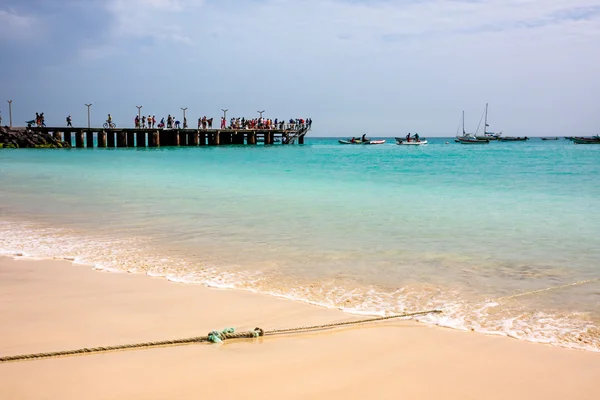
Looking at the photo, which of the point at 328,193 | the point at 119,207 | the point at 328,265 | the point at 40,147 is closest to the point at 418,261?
the point at 328,265

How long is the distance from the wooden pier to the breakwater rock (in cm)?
96

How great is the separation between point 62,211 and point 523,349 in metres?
9.50

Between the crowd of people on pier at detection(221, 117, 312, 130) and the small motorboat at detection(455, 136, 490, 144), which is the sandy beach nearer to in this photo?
the crowd of people on pier at detection(221, 117, 312, 130)

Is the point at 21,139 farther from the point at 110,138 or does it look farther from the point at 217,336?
the point at 217,336

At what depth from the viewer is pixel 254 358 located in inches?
134

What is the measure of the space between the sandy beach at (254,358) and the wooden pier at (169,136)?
48.6 m

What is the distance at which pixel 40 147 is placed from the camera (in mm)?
47188

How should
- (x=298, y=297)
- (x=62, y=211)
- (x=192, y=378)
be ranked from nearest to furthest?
(x=192, y=378) → (x=298, y=297) → (x=62, y=211)

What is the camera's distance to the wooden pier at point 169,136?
50.2 metres

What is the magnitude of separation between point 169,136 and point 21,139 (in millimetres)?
14413

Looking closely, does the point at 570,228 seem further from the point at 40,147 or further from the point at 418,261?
the point at 40,147

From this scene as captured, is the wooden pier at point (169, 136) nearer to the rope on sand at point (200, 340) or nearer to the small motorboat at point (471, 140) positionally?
the small motorboat at point (471, 140)

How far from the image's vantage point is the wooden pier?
50.2 meters

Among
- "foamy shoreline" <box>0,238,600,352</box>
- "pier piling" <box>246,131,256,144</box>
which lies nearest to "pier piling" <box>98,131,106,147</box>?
"pier piling" <box>246,131,256,144</box>
